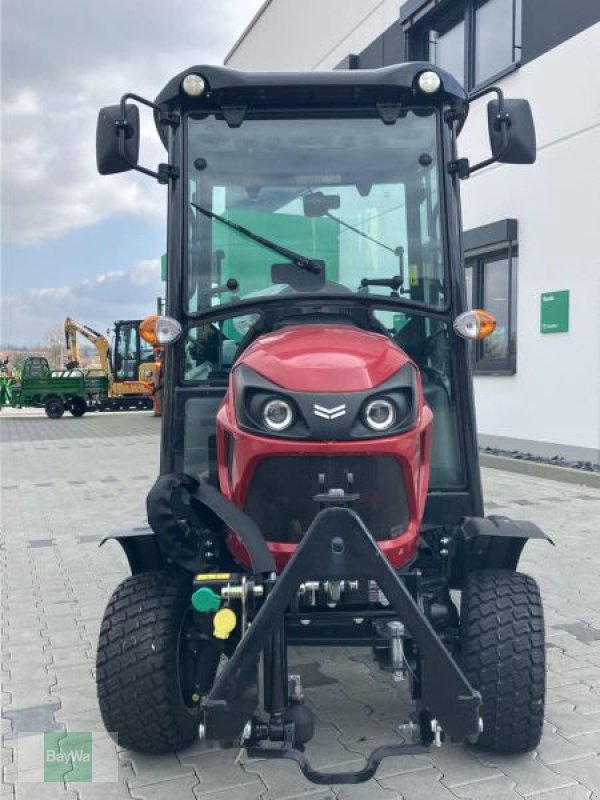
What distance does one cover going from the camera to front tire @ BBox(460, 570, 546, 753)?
2.67 m

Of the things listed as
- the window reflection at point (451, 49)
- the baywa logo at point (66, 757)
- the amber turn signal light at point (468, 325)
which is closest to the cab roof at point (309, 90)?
the amber turn signal light at point (468, 325)

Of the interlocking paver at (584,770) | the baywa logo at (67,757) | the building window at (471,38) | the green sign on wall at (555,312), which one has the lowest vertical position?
the baywa logo at (67,757)

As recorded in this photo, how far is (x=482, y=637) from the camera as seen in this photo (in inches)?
107

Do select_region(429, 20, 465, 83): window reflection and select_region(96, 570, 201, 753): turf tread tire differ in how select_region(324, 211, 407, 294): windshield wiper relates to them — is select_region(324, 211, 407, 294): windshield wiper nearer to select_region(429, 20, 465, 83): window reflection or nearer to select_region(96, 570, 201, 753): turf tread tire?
select_region(96, 570, 201, 753): turf tread tire

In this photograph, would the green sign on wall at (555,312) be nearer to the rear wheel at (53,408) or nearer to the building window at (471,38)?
the building window at (471,38)

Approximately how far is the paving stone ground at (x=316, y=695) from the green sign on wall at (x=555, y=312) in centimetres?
264

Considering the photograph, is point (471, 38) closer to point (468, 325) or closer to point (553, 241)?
point (553, 241)

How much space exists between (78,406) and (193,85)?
22.0m

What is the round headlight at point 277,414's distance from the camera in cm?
247

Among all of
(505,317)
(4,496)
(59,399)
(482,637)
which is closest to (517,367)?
(505,317)

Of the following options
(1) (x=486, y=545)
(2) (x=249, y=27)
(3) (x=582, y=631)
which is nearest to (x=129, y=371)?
(2) (x=249, y=27)

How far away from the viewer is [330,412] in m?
2.43

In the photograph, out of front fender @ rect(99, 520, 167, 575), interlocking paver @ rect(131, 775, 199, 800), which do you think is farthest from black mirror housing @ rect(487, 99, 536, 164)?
interlocking paver @ rect(131, 775, 199, 800)

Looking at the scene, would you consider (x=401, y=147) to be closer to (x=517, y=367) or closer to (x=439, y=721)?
(x=439, y=721)
